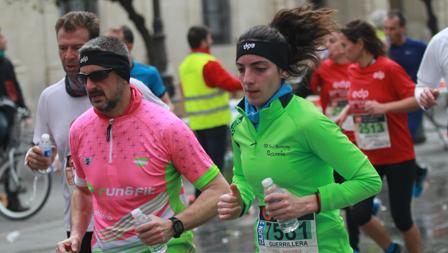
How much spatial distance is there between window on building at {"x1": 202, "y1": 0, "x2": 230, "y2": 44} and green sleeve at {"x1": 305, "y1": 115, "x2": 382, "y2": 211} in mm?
21797

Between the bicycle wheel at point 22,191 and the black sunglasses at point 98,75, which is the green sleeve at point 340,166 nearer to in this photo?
the black sunglasses at point 98,75

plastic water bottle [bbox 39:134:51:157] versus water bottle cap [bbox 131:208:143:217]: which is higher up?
water bottle cap [bbox 131:208:143:217]

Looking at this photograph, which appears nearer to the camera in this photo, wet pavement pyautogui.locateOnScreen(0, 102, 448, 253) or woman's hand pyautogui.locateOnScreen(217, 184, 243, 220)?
woman's hand pyautogui.locateOnScreen(217, 184, 243, 220)

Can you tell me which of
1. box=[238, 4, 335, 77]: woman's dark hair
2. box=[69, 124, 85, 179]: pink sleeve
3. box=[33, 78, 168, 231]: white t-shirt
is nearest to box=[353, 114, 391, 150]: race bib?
box=[33, 78, 168, 231]: white t-shirt

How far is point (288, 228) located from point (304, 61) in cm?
82

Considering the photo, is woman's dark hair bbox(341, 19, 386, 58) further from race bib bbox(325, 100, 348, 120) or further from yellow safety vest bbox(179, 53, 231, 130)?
yellow safety vest bbox(179, 53, 231, 130)

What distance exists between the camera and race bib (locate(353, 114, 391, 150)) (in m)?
8.20

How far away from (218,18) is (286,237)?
2183 cm

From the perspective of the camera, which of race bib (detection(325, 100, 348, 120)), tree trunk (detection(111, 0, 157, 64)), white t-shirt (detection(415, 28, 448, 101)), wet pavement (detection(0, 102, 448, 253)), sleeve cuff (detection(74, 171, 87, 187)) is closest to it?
sleeve cuff (detection(74, 171, 87, 187))

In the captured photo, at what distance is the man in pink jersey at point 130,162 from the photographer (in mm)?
4691

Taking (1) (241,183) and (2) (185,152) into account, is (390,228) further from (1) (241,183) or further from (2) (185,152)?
(2) (185,152)

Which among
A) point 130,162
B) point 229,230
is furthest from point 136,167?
point 229,230

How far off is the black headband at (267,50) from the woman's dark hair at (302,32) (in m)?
0.13

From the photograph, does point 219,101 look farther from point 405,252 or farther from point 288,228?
point 288,228
